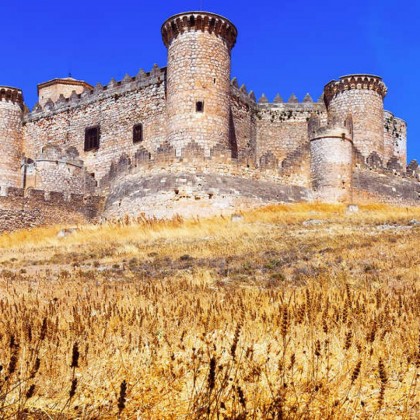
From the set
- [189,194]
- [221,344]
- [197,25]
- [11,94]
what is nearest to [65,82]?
[11,94]

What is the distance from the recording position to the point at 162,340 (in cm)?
603

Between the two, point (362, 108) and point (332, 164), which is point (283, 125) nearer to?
point (362, 108)

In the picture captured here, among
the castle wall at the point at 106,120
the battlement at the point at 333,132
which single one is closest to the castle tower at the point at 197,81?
the castle wall at the point at 106,120

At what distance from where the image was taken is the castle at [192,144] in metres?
27.2

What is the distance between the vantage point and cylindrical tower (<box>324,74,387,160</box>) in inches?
1412

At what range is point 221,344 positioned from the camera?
19.2ft

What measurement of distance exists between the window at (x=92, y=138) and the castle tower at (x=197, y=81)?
8.20 meters

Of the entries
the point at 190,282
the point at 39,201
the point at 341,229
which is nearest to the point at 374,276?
the point at 190,282

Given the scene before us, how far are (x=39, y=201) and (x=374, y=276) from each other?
795 inches

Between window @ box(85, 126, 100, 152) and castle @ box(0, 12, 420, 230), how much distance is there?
7 centimetres

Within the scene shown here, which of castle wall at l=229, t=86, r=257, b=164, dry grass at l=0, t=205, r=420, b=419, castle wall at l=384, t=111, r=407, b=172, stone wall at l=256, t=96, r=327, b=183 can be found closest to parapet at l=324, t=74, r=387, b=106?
stone wall at l=256, t=96, r=327, b=183

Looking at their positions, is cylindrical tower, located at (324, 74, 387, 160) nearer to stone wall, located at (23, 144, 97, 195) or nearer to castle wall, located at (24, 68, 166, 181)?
castle wall, located at (24, 68, 166, 181)

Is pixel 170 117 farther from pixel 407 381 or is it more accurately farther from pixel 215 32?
pixel 407 381

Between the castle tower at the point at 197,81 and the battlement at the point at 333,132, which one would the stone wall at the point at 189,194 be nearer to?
the castle tower at the point at 197,81
